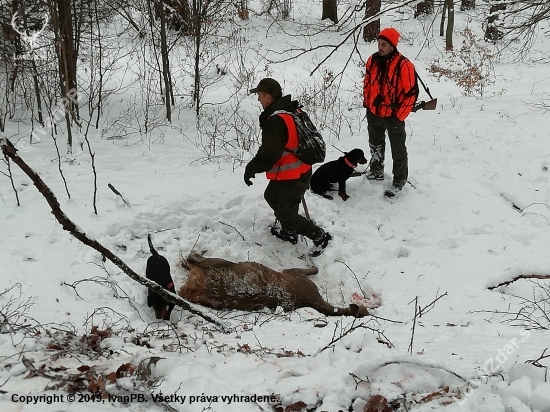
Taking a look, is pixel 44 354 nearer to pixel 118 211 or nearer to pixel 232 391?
pixel 232 391

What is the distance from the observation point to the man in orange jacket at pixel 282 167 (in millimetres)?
4465

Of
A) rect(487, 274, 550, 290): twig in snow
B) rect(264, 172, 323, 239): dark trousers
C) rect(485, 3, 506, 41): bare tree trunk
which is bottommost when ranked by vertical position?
rect(487, 274, 550, 290): twig in snow

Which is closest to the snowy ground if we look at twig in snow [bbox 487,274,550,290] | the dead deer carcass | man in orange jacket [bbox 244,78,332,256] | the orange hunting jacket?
twig in snow [bbox 487,274,550,290]

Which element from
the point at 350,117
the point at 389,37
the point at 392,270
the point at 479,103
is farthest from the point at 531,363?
the point at 479,103

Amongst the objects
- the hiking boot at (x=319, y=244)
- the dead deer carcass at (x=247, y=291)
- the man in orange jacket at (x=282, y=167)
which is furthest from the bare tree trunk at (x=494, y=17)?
the dead deer carcass at (x=247, y=291)

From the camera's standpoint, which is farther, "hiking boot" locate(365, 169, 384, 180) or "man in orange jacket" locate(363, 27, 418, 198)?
"hiking boot" locate(365, 169, 384, 180)

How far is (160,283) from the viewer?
4156 mm

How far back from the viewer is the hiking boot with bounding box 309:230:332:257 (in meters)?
5.24

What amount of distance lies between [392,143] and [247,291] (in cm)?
295

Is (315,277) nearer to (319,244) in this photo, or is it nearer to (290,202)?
(319,244)

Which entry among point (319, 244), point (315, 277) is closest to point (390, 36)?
point (319, 244)

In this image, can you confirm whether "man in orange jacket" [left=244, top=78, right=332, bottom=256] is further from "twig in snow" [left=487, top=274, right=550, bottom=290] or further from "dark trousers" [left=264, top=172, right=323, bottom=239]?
"twig in snow" [left=487, top=274, right=550, bottom=290]

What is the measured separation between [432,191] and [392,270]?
5.78 ft

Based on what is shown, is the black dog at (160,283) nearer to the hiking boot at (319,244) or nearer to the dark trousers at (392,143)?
the hiking boot at (319,244)
